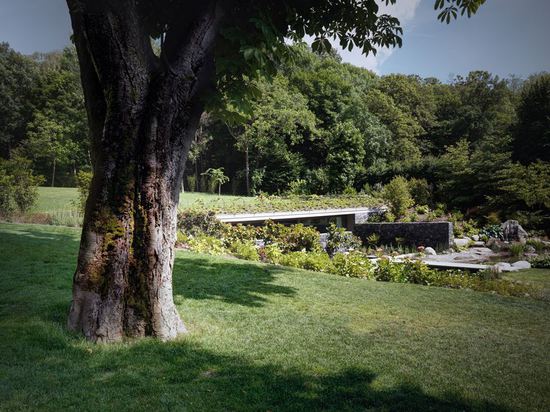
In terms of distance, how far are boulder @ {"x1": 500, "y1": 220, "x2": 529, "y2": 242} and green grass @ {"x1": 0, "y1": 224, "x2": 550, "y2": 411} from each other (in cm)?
1023

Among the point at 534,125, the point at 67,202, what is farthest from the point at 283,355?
the point at 534,125

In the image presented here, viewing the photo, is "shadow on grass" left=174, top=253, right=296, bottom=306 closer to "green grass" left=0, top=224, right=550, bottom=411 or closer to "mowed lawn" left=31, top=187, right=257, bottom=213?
"green grass" left=0, top=224, right=550, bottom=411

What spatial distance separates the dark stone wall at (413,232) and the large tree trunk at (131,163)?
50.7 feet

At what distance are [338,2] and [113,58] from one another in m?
2.87

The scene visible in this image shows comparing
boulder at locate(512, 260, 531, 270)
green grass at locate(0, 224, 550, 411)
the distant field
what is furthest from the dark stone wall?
green grass at locate(0, 224, 550, 411)

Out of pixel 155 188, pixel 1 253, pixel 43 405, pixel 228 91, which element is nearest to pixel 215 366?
pixel 43 405

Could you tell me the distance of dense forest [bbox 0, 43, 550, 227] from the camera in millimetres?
28192

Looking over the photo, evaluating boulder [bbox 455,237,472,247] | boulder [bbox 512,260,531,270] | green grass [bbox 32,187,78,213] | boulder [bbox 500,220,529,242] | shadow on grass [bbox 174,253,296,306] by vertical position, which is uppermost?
green grass [bbox 32,187,78,213]

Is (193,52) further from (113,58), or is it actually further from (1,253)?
(1,253)

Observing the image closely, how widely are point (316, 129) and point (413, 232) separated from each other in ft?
62.5

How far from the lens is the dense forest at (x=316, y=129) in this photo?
92.5ft

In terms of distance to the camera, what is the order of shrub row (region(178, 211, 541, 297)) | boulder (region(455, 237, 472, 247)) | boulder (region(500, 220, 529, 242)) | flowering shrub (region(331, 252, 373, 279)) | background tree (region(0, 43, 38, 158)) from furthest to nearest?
background tree (region(0, 43, 38, 158)) → boulder (region(455, 237, 472, 247)) → boulder (region(500, 220, 529, 242)) → flowering shrub (region(331, 252, 373, 279)) → shrub row (region(178, 211, 541, 297))

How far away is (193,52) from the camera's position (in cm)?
406

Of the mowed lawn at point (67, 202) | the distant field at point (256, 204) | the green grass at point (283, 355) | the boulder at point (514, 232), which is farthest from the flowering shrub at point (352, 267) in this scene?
the boulder at point (514, 232)
